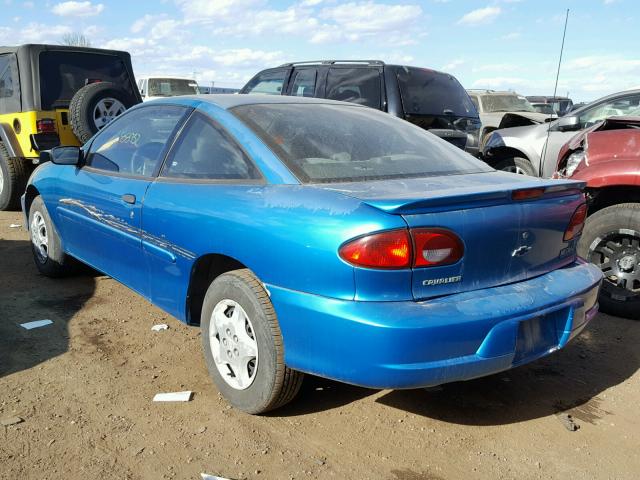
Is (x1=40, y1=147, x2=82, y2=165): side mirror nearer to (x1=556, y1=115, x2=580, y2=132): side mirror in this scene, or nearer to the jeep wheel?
the jeep wheel

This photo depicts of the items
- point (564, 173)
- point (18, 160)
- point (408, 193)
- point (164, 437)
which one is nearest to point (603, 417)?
point (408, 193)

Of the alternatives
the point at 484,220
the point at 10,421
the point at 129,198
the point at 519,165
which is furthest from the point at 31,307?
the point at 519,165

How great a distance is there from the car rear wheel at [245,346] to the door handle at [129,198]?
87 centimetres

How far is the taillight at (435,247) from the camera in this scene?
2.43 m

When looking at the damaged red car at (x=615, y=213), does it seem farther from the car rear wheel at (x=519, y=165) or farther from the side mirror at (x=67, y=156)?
the side mirror at (x=67, y=156)

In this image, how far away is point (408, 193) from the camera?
262 cm

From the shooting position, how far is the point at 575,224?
3.08 meters

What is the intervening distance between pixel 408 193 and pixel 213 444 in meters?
1.43

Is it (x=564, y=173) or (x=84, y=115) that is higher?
(x=84, y=115)

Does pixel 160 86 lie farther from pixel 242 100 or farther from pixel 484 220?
pixel 484 220

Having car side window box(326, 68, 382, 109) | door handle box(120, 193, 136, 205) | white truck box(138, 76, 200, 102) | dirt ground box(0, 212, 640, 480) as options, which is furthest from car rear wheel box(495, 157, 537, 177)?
white truck box(138, 76, 200, 102)

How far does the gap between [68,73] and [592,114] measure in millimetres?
6532

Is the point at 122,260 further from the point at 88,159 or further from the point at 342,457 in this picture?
the point at 342,457

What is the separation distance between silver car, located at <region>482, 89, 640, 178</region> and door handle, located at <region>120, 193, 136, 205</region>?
460 cm
